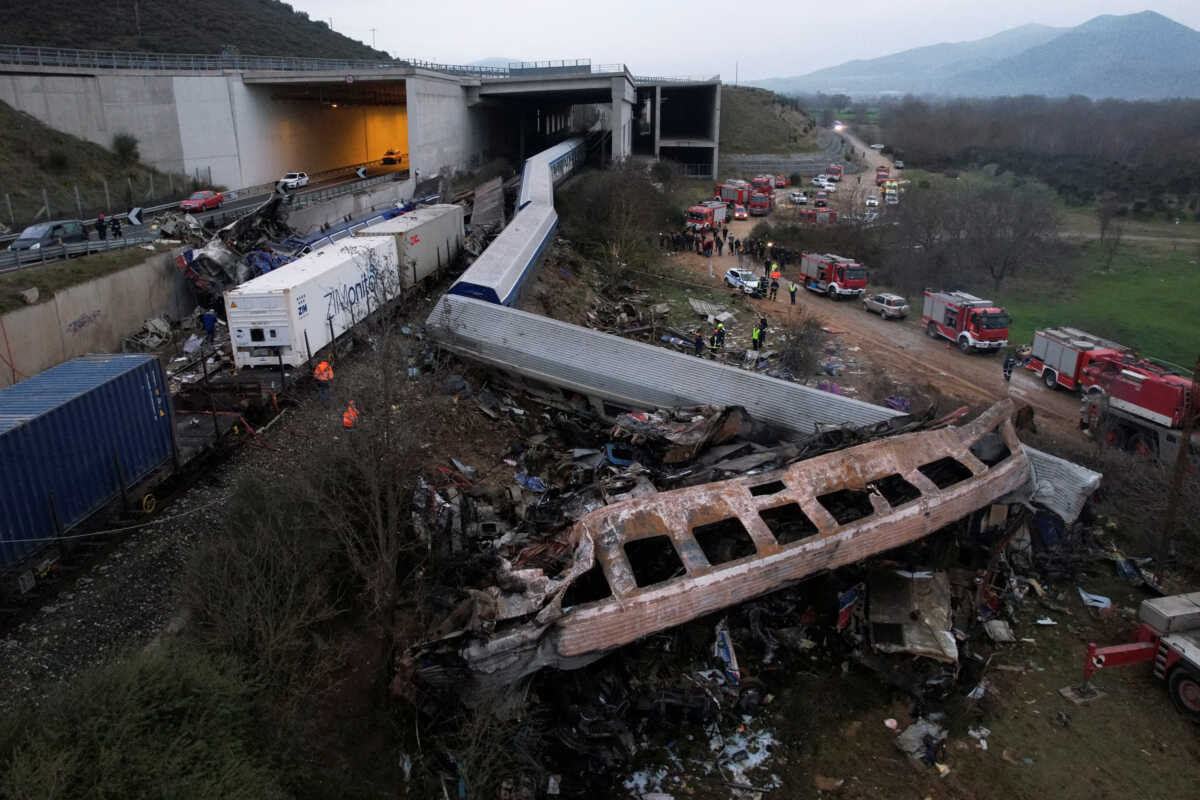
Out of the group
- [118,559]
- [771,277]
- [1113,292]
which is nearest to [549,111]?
[771,277]

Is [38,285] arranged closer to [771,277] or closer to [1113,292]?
[771,277]

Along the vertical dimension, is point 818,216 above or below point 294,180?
below

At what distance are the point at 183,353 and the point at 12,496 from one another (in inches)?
426

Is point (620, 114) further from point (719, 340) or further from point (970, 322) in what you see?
point (970, 322)

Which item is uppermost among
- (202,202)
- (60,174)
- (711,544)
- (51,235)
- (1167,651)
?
(60,174)

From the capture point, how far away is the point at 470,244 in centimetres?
2861

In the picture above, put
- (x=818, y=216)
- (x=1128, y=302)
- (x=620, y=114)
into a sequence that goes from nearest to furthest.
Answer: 1. (x=1128, y=302)
2. (x=818, y=216)
3. (x=620, y=114)

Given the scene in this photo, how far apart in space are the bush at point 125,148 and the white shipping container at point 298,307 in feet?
73.8

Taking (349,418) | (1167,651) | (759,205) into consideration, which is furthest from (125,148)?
(1167,651)

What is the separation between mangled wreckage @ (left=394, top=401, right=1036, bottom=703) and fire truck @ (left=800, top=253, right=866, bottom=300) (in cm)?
2023

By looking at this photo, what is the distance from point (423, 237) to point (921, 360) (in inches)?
650

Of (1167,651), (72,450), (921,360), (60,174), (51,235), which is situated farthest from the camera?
(60,174)

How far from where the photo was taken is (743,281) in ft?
100

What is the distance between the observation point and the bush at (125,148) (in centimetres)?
3425
